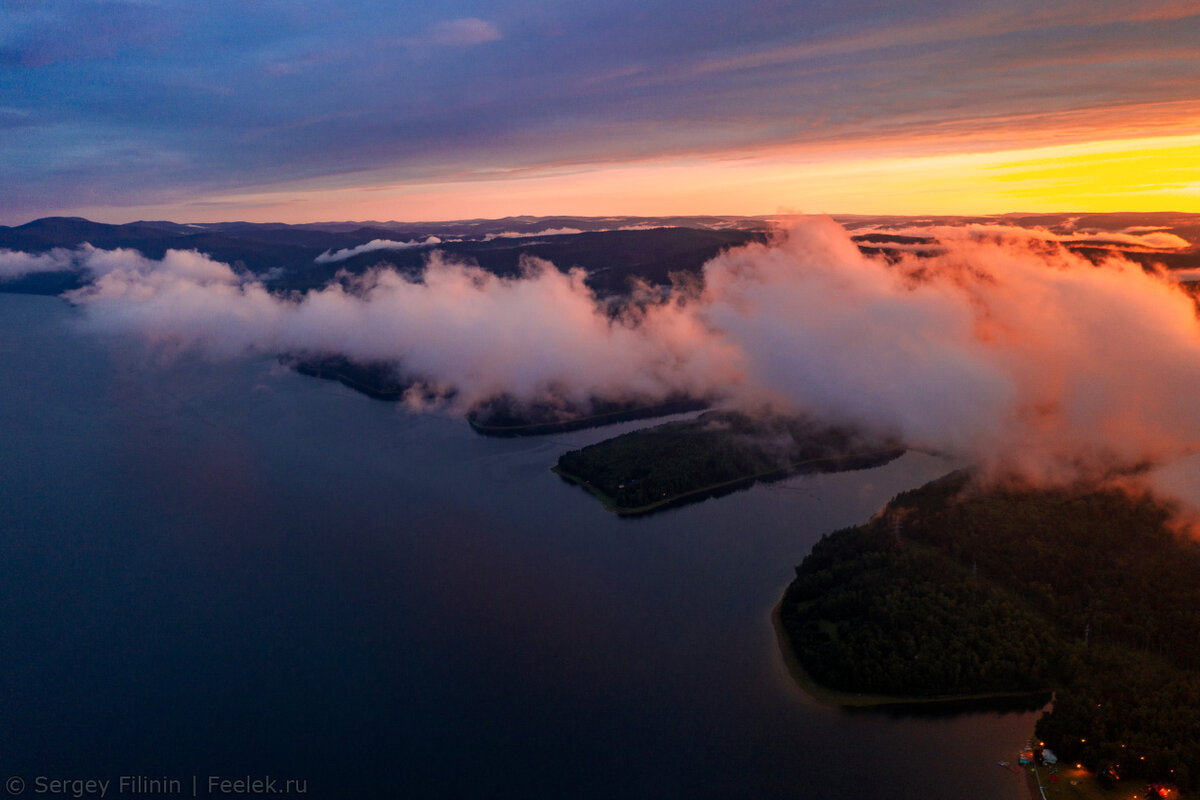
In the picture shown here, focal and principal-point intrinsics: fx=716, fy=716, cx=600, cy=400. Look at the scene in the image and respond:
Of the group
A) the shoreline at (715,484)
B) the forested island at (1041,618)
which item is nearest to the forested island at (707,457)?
the shoreline at (715,484)

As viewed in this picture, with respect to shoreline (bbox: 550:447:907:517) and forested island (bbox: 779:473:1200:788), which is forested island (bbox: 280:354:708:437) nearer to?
shoreline (bbox: 550:447:907:517)

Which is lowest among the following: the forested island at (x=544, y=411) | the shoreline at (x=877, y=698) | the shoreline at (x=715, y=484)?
the shoreline at (x=877, y=698)

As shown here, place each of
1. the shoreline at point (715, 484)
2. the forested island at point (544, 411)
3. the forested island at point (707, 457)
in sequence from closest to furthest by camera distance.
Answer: the shoreline at point (715, 484)
the forested island at point (707, 457)
the forested island at point (544, 411)

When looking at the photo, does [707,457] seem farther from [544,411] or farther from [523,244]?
[523,244]

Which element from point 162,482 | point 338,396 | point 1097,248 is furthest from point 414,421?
point 1097,248

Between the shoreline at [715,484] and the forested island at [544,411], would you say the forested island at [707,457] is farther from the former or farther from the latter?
the forested island at [544,411]

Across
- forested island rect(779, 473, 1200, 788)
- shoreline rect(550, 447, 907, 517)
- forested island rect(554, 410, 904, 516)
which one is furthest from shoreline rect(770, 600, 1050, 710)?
forested island rect(554, 410, 904, 516)

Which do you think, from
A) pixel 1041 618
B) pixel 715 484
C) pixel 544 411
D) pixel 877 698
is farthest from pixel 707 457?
pixel 877 698
